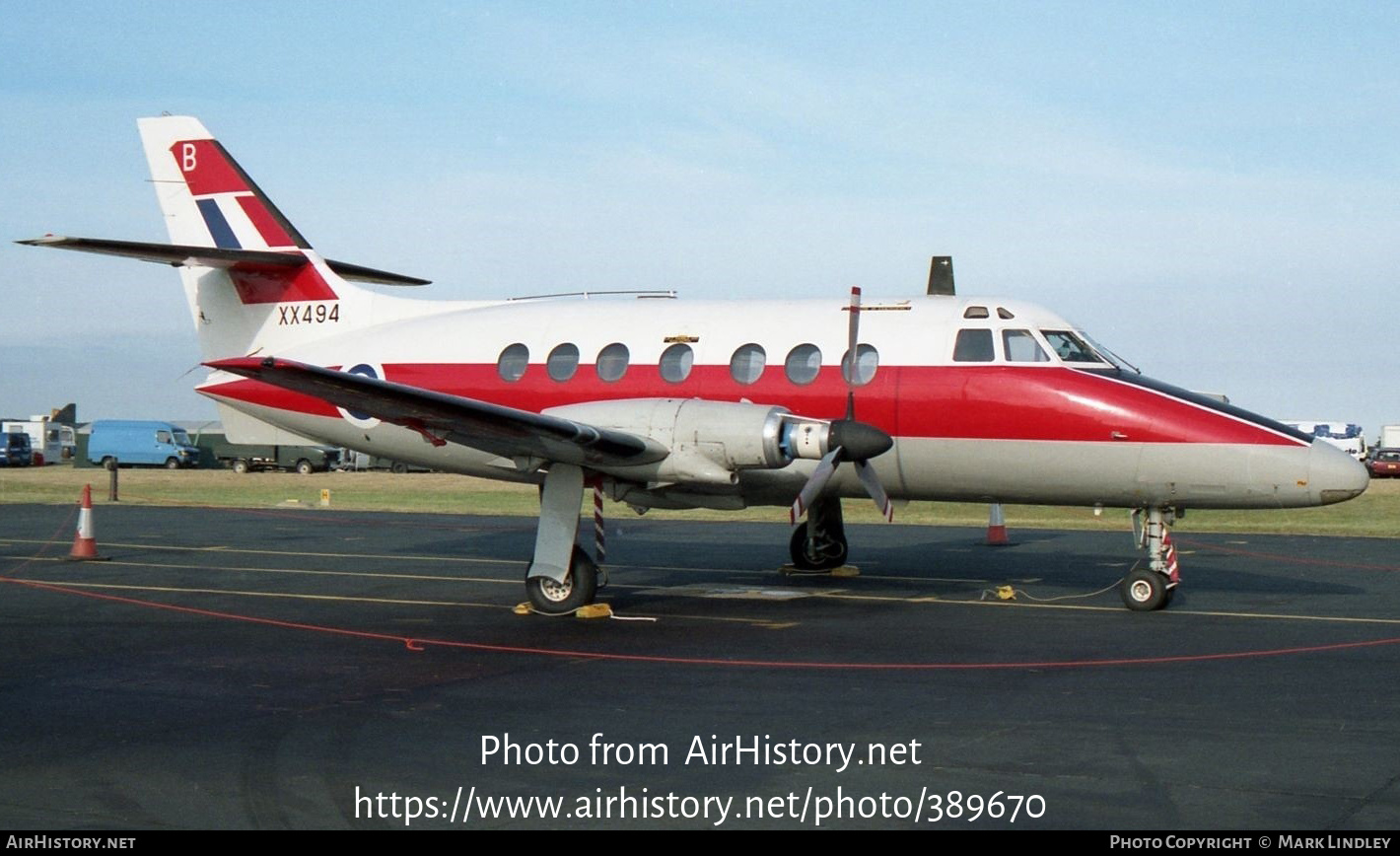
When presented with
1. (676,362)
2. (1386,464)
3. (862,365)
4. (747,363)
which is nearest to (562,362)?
(676,362)

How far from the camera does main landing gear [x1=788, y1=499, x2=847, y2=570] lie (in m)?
19.5

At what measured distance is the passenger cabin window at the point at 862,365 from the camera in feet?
52.3

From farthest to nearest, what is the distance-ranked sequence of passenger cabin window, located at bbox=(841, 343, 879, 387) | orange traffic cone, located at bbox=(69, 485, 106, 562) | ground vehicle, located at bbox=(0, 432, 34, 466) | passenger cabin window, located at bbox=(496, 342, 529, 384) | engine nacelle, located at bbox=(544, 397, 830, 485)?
ground vehicle, located at bbox=(0, 432, 34, 466), orange traffic cone, located at bbox=(69, 485, 106, 562), passenger cabin window, located at bbox=(496, 342, 529, 384), passenger cabin window, located at bbox=(841, 343, 879, 387), engine nacelle, located at bbox=(544, 397, 830, 485)

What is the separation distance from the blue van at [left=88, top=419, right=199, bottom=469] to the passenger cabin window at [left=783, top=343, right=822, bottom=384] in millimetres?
66331

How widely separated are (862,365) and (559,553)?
164 inches

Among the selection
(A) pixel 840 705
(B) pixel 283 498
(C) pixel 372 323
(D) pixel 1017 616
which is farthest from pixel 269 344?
(B) pixel 283 498

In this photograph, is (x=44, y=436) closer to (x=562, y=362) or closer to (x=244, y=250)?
(x=244, y=250)

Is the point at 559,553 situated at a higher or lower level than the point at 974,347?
lower

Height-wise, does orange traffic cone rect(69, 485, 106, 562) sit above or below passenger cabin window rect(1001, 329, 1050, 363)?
below

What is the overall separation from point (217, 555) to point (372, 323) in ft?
20.5

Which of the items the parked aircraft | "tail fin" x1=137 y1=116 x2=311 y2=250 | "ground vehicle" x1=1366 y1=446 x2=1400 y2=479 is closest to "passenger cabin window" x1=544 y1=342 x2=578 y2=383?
the parked aircraft

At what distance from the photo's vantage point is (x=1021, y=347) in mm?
15742

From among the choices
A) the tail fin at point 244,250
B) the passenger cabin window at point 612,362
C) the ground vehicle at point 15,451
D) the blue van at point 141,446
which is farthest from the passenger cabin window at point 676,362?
the ground vehicle at point 15,451

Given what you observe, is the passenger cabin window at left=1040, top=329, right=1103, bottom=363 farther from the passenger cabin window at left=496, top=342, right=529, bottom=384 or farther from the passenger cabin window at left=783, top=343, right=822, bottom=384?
the passenger cabin window at left=496, top=342, right=529, bottom=384
